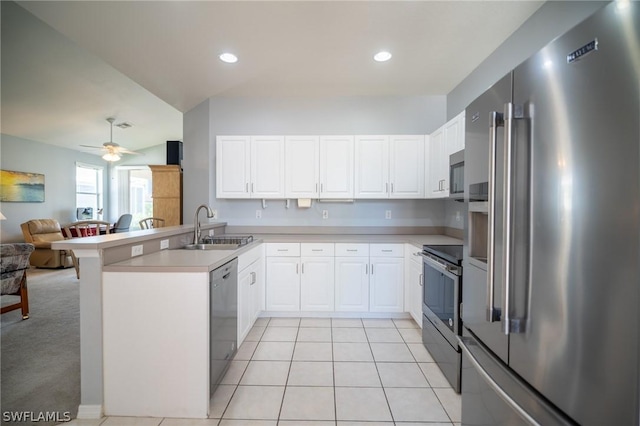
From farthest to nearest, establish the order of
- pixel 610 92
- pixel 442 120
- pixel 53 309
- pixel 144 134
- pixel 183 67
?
pixel 144 134 < pixel 442 120 < pixel 53 309 < pixel 183 67 < pixel 610 92

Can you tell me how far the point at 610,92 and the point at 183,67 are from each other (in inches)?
132

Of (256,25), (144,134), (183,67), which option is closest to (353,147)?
(256,25)

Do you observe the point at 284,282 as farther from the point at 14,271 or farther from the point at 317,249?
the point at 14,271

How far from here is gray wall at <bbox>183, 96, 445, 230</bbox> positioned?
374cm

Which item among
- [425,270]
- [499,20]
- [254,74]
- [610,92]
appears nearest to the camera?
[610,92]

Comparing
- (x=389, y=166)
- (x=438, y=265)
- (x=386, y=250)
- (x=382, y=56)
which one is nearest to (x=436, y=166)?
(x=389, y=166)

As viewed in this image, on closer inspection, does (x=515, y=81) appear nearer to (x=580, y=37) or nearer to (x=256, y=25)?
(x=580, y=37)

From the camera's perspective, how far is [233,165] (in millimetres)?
3529

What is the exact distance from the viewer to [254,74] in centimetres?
312

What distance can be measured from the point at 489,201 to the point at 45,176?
883 cm

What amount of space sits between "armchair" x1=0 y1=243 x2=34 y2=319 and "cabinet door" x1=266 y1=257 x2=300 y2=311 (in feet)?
8.78

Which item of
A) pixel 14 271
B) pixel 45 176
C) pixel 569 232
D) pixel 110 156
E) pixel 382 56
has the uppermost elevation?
pixel 382 56

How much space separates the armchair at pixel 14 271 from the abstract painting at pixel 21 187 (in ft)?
13.1

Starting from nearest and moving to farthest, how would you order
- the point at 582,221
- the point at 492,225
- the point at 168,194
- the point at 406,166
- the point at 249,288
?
the point at 582,221 < the point at 492,225 < the point at 249,288 < the point at 406,166 < the point at 168,194
